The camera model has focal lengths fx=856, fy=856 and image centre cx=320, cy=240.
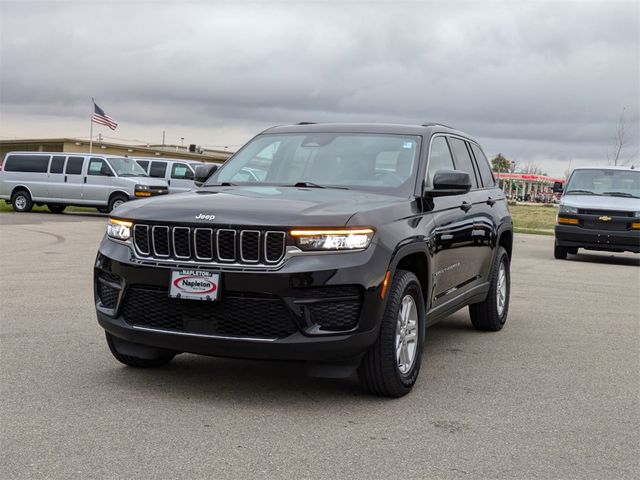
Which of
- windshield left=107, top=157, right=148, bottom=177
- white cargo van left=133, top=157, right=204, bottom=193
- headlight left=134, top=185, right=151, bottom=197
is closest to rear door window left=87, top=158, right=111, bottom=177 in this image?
windshield left=107, top=157, right=148, bottom=177

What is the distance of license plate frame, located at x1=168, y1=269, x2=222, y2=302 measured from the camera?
4953 millimetres

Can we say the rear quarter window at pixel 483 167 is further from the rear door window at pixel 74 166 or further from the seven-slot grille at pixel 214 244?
the rear door window at pixel 74 166

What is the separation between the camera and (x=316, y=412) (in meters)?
5.08

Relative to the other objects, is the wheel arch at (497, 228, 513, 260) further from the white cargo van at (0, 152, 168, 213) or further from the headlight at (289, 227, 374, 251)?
the white cargo van at (0, 152, 168, 213)

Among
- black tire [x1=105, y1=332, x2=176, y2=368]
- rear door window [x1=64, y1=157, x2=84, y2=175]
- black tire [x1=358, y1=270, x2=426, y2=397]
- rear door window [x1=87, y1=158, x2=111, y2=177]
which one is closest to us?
black tire [x1=358, y1=270, x2=426, y2=397]

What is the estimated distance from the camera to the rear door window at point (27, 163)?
1102 inches

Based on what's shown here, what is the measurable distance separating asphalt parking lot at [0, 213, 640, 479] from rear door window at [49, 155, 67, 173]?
2034 cm

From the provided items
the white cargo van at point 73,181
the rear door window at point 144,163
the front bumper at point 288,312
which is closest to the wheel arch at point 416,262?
the front bumper at point 288,312

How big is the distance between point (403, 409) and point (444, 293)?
154 cm

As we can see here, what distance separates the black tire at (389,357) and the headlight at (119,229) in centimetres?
168

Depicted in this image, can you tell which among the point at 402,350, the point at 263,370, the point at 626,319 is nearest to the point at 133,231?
the point at 263,370

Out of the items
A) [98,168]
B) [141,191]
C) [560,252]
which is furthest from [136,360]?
[98,168]

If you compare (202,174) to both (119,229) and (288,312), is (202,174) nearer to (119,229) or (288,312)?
(119,229)

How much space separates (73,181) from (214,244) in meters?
23.6
